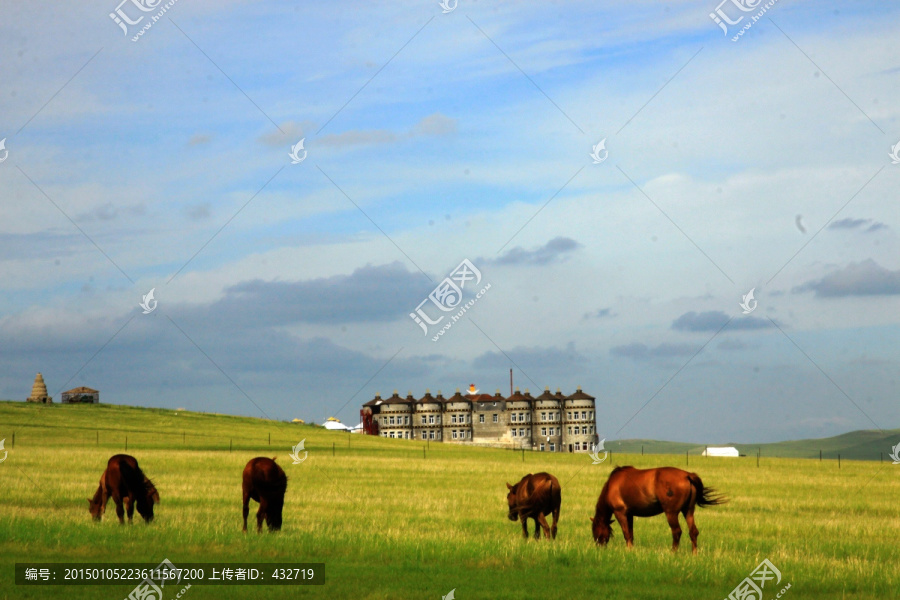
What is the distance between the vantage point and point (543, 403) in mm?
151250

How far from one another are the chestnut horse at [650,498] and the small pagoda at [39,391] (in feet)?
445

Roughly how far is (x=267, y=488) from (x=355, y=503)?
1226cm

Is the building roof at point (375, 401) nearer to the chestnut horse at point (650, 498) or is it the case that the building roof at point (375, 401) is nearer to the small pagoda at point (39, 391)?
the small pagoda at point (39, 391)

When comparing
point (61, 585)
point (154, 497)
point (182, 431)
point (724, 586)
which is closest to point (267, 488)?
point (154, 497)

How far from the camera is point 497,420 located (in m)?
153

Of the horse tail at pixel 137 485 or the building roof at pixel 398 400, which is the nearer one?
the horse tail at pixel 137 485

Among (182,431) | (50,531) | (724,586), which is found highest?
(182,431)

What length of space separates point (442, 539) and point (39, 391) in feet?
460

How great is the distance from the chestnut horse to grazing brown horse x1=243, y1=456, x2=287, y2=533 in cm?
741

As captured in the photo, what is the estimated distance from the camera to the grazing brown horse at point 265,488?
70.8ft

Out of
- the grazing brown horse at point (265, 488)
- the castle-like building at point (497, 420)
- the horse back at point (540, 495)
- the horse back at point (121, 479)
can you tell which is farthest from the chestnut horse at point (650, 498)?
the castle-like building at point (497, 420)

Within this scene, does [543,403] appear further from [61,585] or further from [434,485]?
[61,585]

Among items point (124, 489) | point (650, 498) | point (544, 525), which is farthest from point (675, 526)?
point (124, 489)

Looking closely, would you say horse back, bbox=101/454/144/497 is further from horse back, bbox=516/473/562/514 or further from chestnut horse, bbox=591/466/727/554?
chestnut horse, bbox=591/466/727/554
